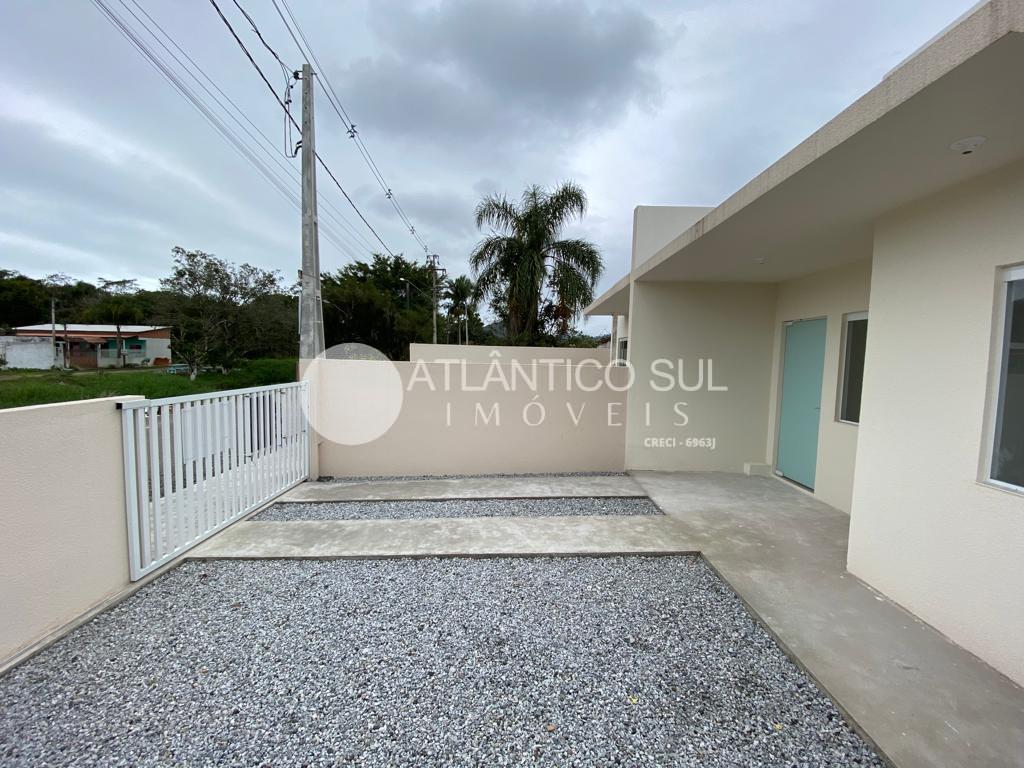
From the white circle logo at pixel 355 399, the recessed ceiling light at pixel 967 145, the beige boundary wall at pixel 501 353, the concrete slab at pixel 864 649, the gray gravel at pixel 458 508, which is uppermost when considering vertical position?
the recessed ceiling light at pixel 967 145

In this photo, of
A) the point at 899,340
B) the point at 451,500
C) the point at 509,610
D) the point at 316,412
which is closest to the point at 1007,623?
the point at 899,340

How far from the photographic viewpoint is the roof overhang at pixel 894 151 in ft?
5.16

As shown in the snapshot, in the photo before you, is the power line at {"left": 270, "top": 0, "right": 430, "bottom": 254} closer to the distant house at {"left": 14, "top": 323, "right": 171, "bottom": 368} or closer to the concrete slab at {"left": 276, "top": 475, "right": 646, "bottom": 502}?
the concrete slab at {"left": 276, "top": 475, "right": 646, "bottom": 502}

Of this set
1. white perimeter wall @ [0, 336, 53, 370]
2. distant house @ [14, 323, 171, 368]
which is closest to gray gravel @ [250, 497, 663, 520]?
distant house @ [14, 323, 171, 368]

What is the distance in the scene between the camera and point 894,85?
1853mm

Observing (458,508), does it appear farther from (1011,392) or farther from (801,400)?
(801,400)

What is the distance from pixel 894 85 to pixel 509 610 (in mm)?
3418

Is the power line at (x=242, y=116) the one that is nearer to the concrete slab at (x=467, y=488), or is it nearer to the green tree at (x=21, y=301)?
the concrete slab at (x=467, y=488)

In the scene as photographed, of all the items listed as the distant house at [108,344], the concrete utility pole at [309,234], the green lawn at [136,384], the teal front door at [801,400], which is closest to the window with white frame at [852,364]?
the teal front door at [801,400]

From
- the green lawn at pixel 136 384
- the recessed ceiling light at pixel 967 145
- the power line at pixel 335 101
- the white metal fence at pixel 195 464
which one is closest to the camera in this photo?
the recessed ceiling light at pixel 967 145

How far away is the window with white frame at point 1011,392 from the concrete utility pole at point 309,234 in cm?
782

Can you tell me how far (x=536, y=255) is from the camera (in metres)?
13.4

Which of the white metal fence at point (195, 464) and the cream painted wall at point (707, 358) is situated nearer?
the white metal fence at point (195, 464)

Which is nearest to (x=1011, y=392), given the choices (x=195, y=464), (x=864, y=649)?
(x=864, y=649)
